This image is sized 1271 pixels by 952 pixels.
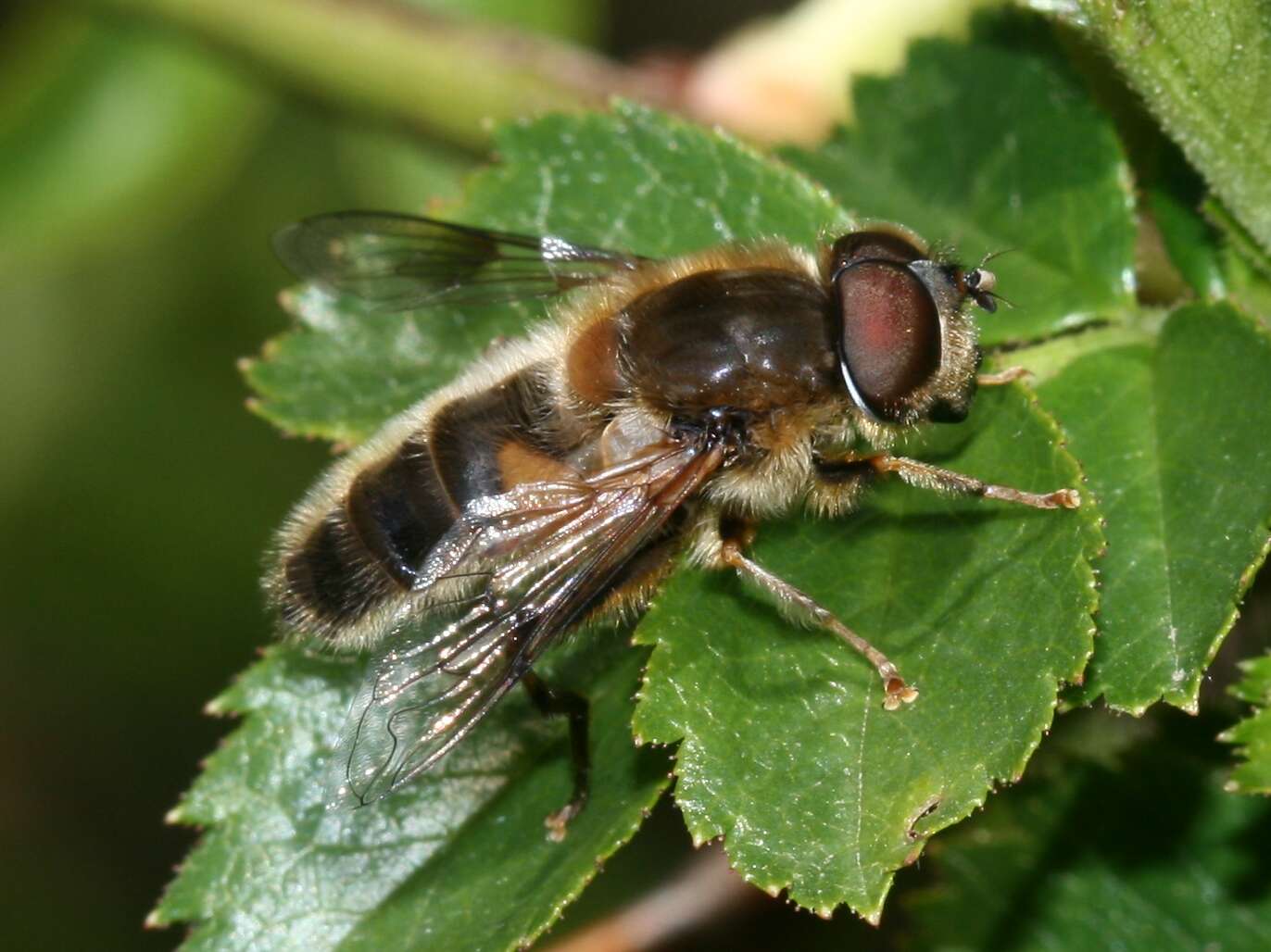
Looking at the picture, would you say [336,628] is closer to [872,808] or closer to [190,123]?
[872,808]

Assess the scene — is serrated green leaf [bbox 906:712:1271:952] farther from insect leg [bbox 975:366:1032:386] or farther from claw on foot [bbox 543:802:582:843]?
claw on foot [bbox 543:802:582:843]

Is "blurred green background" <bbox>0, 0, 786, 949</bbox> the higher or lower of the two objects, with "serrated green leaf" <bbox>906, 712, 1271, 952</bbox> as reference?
lower

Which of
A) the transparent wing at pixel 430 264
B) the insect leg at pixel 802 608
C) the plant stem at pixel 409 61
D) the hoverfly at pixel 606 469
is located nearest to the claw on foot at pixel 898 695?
the insect leg at pixel 802 608

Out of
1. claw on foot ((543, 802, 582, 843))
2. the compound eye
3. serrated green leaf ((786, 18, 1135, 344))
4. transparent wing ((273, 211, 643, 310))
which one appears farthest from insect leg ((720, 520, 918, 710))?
transparent wing ((273, 211, 643, 310))

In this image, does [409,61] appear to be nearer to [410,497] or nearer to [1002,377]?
[410,497]

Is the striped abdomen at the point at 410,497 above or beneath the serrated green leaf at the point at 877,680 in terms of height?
beneath

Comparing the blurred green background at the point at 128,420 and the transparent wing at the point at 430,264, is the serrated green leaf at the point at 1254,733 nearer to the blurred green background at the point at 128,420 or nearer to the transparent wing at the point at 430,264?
the transparent wing at the point at 430,264
